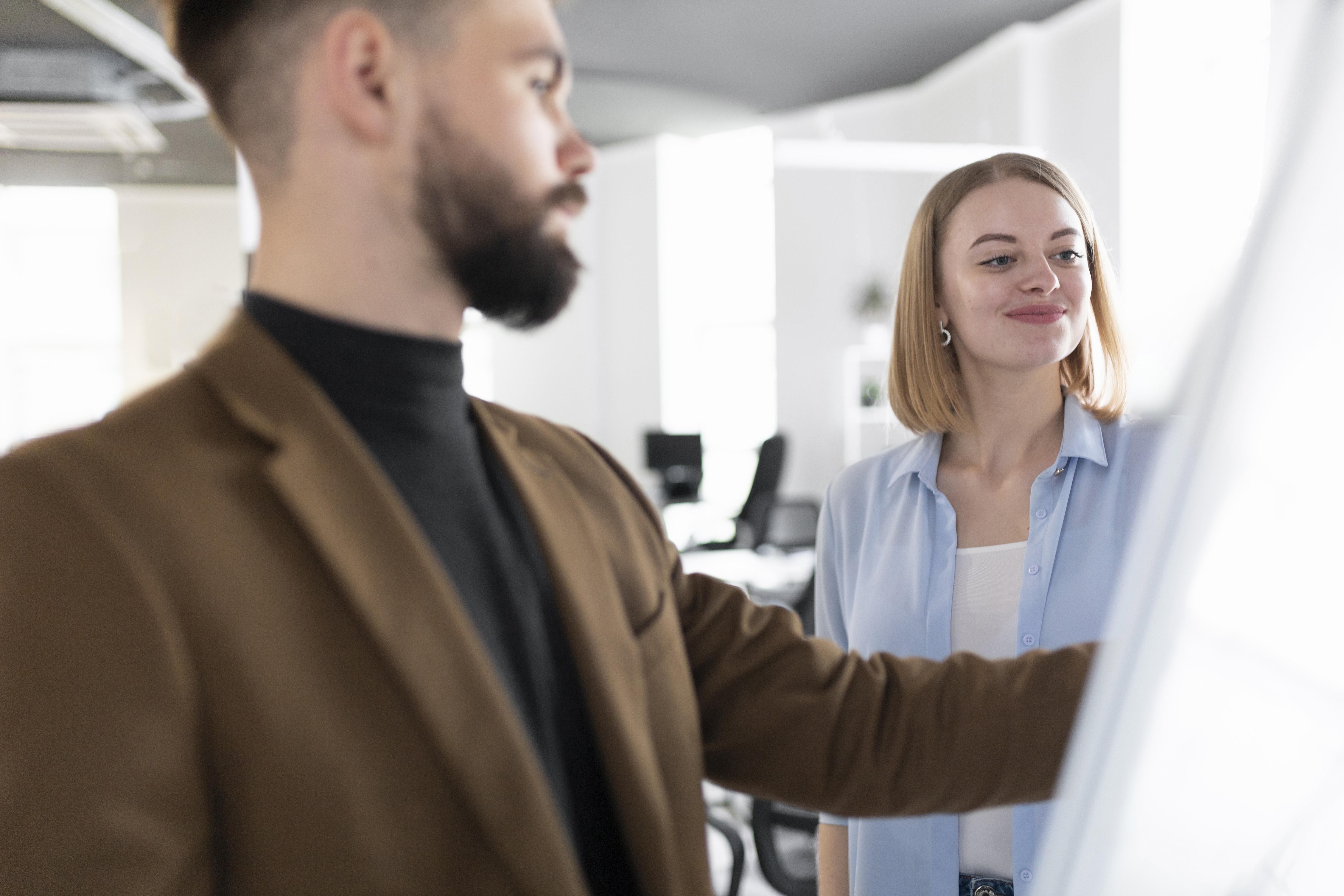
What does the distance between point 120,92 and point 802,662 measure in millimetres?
5795

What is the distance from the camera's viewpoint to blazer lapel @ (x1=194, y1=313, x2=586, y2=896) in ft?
1.98

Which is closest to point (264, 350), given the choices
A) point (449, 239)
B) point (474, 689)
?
point (449, 239)

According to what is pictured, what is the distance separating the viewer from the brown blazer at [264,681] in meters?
0.52

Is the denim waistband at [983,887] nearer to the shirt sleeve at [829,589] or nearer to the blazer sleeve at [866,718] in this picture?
the shirt sleeve at [829,589]

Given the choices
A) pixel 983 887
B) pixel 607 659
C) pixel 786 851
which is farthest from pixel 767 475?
pixel 607 659

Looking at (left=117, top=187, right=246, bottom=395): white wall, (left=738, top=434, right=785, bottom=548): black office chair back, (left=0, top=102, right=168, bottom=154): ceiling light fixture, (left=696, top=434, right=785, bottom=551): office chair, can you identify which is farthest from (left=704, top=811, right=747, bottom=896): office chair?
(left=0, top=102, right=168, bottom=154): ceiling light fixture

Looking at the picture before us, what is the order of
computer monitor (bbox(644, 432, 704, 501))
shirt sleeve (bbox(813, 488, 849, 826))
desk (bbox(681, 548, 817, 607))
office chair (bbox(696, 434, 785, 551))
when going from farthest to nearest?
computer monitor (bbox(644, 432, 704, 501)) < office chair (bbox(696, 434, 785, 551)) < desk (bbox(681, 548, 817, 607)) < shirt sleeve (bbox(813, 488, 849, 826))

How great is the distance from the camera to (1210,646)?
1.77 ft

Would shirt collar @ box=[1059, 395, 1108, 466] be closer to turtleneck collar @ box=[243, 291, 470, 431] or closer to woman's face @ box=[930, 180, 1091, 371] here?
woman's face @ box=[930, 180, 1091, 371]

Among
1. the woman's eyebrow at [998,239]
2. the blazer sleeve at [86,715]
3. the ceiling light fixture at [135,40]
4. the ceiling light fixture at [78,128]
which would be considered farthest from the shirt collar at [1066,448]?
the ceiling light fixture at [78,128]

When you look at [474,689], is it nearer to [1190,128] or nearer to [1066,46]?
[1190,128]

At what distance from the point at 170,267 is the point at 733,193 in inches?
171

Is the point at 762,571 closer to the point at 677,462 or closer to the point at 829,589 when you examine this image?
the point at 829,589

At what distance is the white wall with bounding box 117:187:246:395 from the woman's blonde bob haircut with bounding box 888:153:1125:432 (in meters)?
4.14
